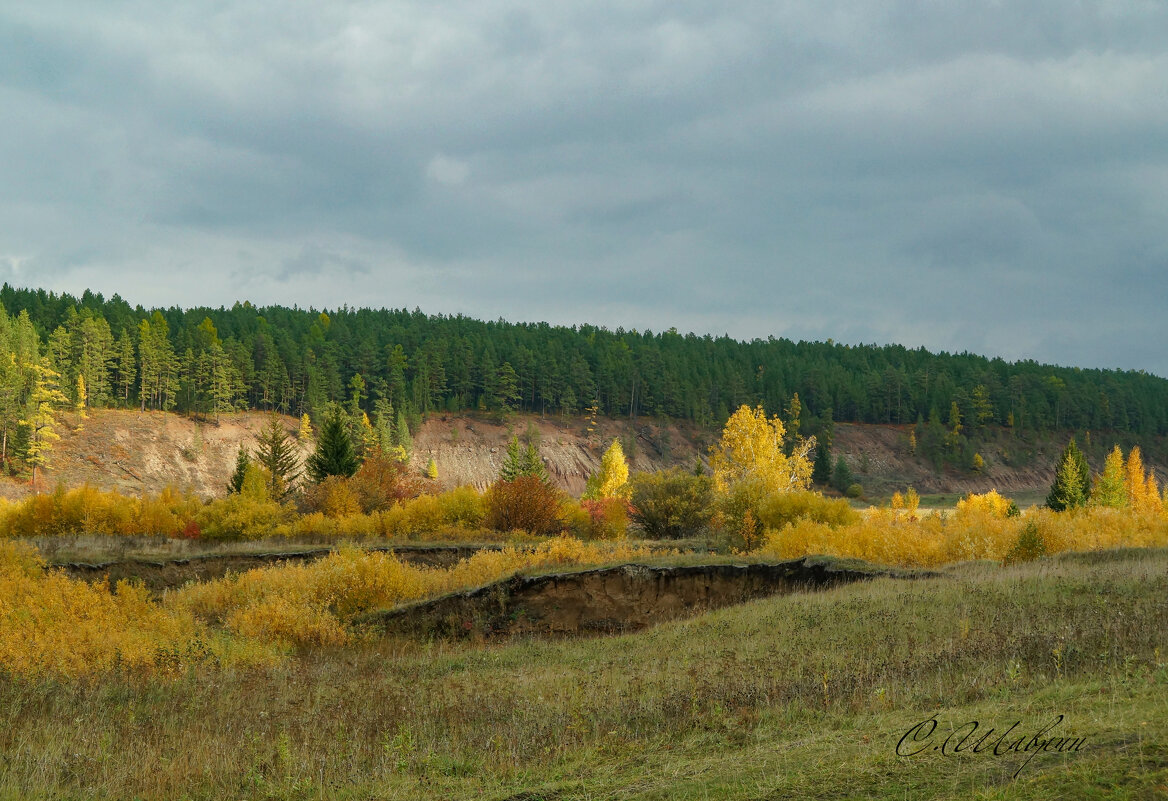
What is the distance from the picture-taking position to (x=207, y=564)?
31.0 meters

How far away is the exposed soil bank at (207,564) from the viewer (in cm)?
2875

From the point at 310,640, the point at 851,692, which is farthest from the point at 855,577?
the point at 310,640

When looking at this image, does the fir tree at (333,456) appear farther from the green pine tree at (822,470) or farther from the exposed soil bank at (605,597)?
the green pine tree at (822,470)

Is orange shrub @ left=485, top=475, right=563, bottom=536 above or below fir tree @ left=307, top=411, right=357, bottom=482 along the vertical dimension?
below

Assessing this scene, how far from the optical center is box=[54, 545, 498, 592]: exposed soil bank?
28750 mm

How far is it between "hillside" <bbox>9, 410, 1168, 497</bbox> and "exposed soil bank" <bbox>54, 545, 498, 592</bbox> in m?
42.1

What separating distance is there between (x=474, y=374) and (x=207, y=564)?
9362 cm

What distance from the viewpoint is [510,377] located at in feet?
400

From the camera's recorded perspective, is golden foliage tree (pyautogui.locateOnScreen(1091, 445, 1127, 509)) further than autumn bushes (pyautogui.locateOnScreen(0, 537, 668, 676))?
Yes

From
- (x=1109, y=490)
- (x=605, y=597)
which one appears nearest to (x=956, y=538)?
(x=605, y=597)

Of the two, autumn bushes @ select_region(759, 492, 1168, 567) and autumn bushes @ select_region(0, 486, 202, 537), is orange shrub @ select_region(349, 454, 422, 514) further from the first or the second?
autumn bushes @ select_region(759, 492, 1168, 567)

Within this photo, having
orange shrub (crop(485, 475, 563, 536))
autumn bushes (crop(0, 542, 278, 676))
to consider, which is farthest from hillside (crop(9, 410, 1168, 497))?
autumn bushes (crop(0, 542, 278, 676))

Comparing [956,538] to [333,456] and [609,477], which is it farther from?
[609,477]

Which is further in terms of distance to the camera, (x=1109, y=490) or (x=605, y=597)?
(x=1109, y=490)
